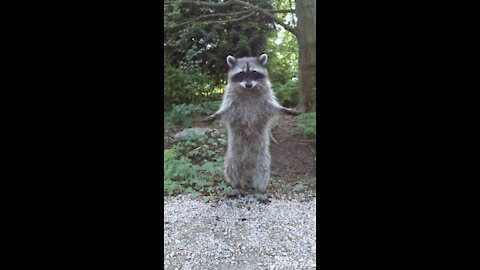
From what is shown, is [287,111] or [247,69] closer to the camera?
[247,69]

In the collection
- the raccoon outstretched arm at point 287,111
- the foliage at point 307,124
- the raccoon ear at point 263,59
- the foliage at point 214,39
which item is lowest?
the foliage at point 307,124

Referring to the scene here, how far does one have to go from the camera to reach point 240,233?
1.68 metres

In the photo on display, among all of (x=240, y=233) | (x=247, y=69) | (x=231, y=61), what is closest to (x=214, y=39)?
(x=231, y=61)

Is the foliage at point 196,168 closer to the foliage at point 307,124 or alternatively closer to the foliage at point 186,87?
the foliage at point 186,87

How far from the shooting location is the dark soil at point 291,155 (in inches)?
89.8

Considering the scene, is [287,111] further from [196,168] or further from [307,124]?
[196,168]

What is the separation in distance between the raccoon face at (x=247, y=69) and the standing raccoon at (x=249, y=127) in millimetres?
25

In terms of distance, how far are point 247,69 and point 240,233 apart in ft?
3.36

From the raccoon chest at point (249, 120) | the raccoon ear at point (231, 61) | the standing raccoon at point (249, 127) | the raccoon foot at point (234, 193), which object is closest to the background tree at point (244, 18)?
the raccoon ear at point (231, 61)

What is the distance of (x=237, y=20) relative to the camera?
197 centimetres

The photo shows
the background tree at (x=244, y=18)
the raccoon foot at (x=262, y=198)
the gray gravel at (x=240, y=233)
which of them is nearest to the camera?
the gray gravel at (x=240, y=233)

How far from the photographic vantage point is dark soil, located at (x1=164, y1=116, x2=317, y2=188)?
2.28 meters
